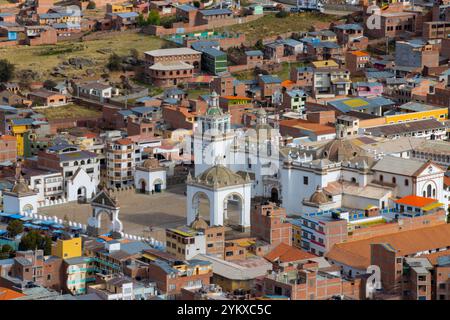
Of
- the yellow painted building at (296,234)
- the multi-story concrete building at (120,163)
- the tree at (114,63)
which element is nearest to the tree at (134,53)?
the tree at (114,63)

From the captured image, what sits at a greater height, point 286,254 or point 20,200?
point 286,254

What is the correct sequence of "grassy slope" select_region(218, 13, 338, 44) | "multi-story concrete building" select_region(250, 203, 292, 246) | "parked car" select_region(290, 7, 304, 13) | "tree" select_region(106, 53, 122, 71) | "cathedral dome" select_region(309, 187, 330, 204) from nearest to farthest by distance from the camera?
"multi-story concrete building" select_region(250, 203, 292, 246) < "cathedral dome" select_region(309, 187, 330, 204) < "tree" select_region(106, 53, 122, 71) < "grassy slope" select_region(218, 13, 338, 44) < "parked car" select_region(290, 7, 304, 13)

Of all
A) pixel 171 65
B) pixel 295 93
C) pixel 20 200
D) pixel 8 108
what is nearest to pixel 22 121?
pixel 8 108

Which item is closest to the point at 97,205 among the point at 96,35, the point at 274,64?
the point at 274,64

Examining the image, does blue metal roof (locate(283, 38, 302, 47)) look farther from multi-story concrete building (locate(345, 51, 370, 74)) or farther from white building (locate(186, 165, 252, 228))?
white building (locate(186, 165, 252, 228))

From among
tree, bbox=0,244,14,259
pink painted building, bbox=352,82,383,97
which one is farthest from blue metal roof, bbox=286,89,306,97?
tree, bbox=0,244,14,259

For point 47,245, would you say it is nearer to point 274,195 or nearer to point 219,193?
point 219,193

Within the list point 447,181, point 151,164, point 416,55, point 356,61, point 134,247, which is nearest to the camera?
point 134,247
